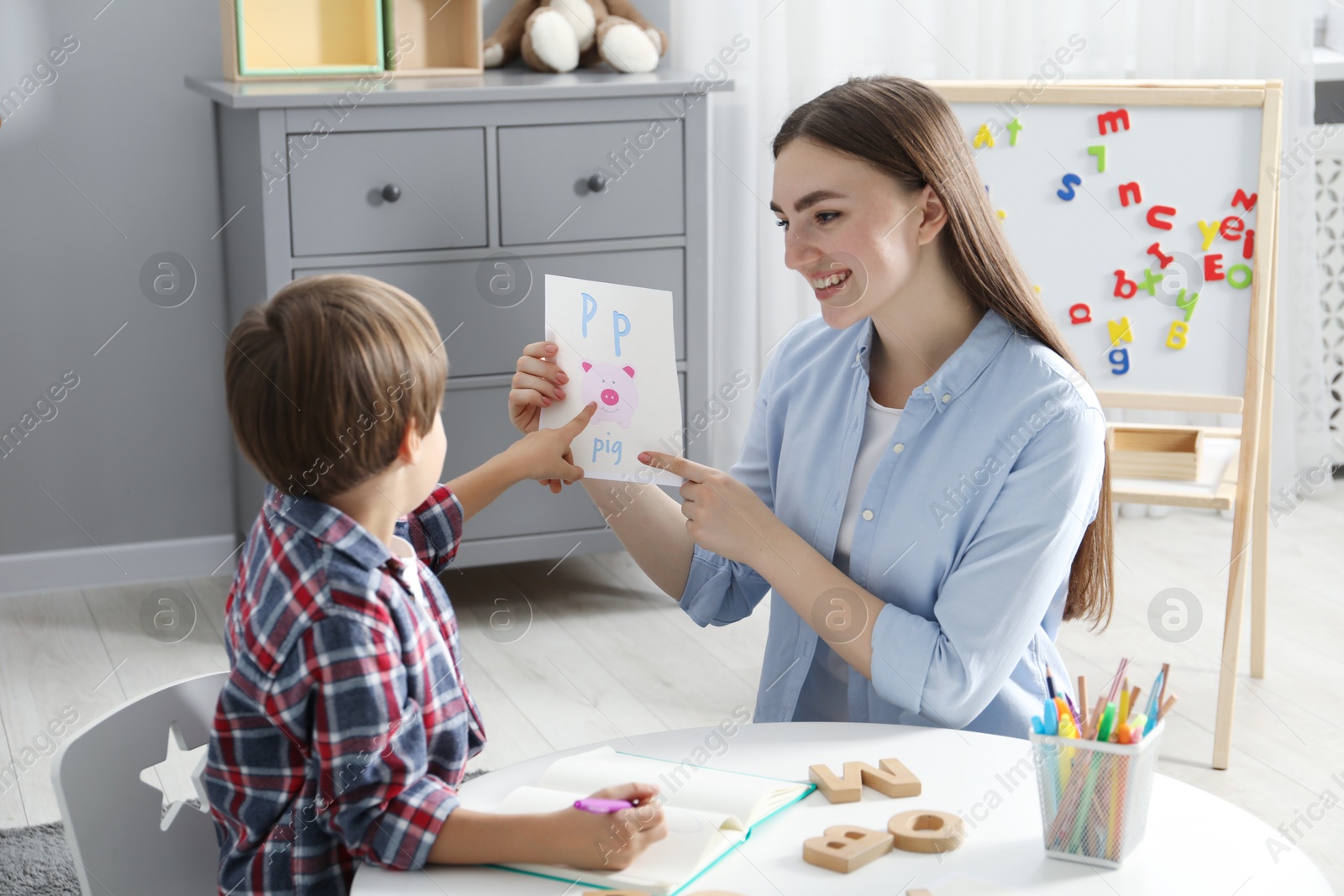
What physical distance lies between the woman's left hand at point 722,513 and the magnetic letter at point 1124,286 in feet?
4.29

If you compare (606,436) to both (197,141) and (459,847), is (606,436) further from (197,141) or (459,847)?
(197,141)

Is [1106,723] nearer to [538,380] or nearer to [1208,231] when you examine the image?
[538,380]

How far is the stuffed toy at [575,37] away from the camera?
3064mm

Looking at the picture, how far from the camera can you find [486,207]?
2723 mm

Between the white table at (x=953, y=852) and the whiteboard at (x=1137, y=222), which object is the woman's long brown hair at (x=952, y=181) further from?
the whiteboard at (x=1137, y=222)

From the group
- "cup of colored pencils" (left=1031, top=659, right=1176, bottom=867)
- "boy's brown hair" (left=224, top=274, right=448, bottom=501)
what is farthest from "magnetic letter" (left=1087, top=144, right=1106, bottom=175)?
"boy's brown hair" (left=224, top=274, right=448, bottom=501)

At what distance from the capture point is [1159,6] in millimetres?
3498

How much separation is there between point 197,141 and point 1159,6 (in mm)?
2349

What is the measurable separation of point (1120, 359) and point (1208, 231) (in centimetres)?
26

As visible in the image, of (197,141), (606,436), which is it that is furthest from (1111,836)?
(197,141)

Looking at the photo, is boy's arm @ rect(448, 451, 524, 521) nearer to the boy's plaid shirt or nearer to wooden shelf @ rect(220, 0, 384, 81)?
the boy's plaid shirt

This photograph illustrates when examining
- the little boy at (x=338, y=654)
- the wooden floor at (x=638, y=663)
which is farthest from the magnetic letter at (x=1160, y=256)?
the little boy at (x=338, y=654)

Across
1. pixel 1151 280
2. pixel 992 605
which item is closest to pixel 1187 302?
pixel 1151 280

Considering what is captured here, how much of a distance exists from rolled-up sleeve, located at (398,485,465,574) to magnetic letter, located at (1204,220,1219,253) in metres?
1.60
